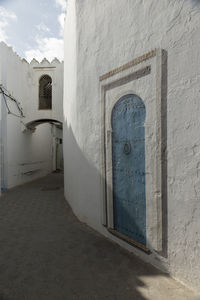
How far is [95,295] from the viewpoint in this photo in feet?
8.13

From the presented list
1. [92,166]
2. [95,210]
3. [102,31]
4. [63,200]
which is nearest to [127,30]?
[102,31]

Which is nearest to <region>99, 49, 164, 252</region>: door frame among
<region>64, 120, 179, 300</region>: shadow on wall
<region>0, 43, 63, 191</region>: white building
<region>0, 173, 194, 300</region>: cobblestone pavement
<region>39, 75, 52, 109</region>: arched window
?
<region>64, 120, 179, 300</region>: shadow on wall

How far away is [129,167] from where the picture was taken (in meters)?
3.49

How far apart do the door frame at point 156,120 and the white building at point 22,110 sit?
6906mm

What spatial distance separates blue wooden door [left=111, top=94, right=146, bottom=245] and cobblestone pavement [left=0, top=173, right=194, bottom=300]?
0.49 m

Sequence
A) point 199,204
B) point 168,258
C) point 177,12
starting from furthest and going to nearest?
point 168,258 < point 177,12 < point 199,204

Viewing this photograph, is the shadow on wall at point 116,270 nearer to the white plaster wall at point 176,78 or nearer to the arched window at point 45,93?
the white plaster wall at point 176,78

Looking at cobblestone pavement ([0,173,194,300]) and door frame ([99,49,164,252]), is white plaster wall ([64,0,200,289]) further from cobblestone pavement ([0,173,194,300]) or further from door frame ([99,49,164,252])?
cobblestone pavement ([0,173,194,300])

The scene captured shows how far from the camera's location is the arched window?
1136 centimetres

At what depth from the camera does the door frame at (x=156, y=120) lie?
9.45ft

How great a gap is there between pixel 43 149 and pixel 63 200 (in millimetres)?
8135

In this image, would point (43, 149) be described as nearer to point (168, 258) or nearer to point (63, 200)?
point (63, 200)

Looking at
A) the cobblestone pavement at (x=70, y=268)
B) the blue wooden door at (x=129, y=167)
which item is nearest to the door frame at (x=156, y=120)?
the blue wooden door at (x=129, y=167)

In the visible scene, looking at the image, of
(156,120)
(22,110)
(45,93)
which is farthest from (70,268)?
(45,93)
